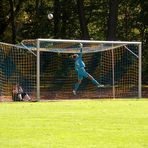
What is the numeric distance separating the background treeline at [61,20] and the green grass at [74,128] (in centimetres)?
2799

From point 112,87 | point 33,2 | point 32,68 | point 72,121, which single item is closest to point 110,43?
point 112,87

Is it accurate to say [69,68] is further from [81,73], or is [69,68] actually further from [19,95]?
[19,95]

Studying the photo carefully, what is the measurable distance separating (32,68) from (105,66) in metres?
3.65

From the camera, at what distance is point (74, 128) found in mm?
12039

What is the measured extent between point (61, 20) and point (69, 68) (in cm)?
1878

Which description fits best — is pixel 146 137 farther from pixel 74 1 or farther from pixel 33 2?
pixel 33 2

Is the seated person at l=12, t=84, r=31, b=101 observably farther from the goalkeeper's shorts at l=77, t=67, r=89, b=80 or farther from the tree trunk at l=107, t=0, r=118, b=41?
the tree trunk at l=107, t=0, r=118, b=41

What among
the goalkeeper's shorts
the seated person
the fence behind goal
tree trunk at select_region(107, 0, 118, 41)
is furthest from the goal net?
tree trunk at select_region(107, 0, 118, 41)

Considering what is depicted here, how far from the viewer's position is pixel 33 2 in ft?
162

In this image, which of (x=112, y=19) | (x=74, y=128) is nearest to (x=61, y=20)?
(x=112, y=19)

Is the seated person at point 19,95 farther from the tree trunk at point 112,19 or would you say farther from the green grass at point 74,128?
the tree trunk at point 112,19

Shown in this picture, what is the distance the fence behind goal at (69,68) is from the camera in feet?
80.3

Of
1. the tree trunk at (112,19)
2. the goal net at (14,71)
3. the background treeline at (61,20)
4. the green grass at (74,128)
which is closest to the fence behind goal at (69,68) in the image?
the goal net at (14,71)

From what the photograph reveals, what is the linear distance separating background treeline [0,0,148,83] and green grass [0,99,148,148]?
91.8 feet
